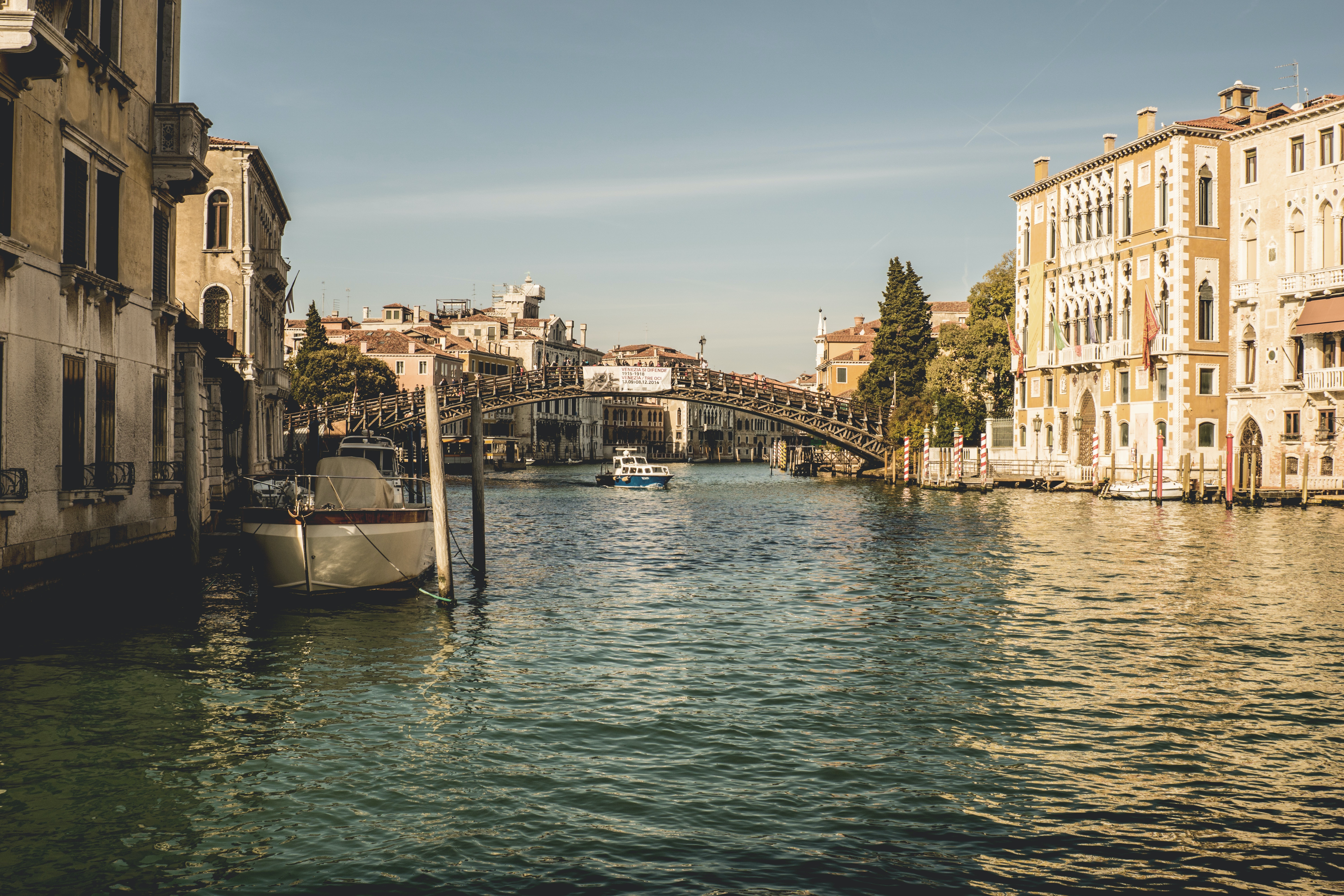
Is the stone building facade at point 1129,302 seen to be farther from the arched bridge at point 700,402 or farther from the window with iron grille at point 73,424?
the window with iron grille at point 73,424

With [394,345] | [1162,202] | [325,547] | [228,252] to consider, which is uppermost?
[1162,202]

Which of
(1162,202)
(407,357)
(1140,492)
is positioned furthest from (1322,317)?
(407,357)

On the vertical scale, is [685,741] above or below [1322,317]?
below

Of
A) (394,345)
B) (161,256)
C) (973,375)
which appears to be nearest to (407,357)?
(394,345)

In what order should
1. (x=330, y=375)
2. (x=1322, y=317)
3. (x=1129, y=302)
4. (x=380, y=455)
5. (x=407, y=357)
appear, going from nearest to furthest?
(x=380, y=455) → (x=1322, y=317) → (x=1129, y=302) → (x=330, y=375) → (x=407, y=357)

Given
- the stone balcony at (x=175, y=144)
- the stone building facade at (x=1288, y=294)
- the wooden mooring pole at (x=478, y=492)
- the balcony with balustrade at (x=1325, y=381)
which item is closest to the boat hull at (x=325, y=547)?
the wooden mooring pole at (x=478, y=492)

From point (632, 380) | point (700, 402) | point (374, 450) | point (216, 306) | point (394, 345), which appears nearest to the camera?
point (374, 450)

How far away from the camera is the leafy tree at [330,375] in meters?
61.5

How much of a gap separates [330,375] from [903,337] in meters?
30.6

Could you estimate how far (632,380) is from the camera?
185ft

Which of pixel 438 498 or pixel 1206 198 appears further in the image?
pixel 1206 198

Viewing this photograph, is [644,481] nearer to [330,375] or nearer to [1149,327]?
[330,375]

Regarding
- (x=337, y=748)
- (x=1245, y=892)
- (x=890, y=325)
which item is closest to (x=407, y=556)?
(x=337, y=748)

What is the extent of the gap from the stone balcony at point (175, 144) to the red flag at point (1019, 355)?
35490mm
